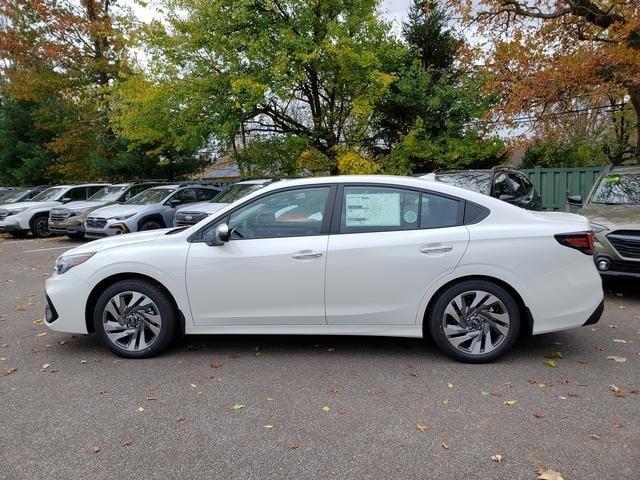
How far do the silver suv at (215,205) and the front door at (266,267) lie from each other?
6713mm

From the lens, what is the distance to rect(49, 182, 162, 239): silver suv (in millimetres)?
13555

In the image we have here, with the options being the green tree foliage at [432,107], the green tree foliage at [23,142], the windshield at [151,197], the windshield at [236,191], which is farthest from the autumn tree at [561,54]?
the green tree foliage at [23,142]

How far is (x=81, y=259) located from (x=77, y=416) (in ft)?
5.18

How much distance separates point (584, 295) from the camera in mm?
4109

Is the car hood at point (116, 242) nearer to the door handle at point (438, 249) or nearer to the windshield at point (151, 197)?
the door handle at point (438, 249)

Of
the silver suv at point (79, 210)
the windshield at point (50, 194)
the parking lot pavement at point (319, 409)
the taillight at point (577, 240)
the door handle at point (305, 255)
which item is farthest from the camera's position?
the windshield at point (50, 194)

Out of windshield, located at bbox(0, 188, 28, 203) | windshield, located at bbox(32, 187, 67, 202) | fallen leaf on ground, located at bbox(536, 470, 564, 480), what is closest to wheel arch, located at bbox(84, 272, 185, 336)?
fallen leaf on ground, located at bbox(536, 470, 564, 480)

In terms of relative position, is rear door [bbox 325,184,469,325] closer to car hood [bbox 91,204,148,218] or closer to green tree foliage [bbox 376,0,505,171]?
car hood [bbox 91,204,148,218]

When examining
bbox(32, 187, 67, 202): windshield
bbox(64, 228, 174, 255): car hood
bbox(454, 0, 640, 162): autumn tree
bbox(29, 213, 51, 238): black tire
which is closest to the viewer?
bbox(64, 228, 174, 255): car hood

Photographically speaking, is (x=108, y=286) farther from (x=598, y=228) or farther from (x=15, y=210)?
(x=15, y=210)

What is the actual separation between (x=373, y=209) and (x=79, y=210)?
12070mm

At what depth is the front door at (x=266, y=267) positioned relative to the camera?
13.9 feet

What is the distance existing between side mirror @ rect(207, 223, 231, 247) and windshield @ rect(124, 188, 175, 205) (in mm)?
9113

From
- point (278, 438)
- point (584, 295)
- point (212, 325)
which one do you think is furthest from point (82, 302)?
point (584, 295)
